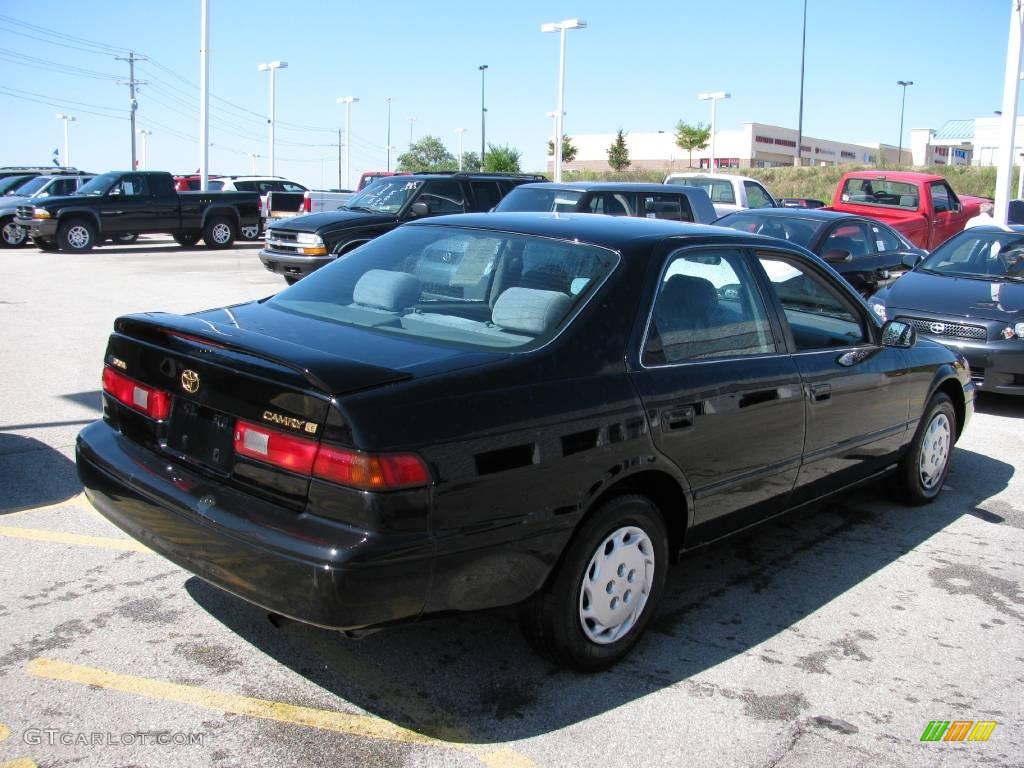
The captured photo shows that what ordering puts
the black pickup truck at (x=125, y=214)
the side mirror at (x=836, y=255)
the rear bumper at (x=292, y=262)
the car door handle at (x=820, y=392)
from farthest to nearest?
the black pickup truck at (x=125, y=214) → the rear bumper at (x=292, y=262) → the side mirror at (x=836, y=255) → the car door handle at (x=820, y=392)

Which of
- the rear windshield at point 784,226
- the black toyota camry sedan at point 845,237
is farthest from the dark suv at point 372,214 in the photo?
the rear windshield at point 784,226

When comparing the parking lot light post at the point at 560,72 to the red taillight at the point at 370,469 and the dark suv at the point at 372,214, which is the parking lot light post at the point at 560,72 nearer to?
the dark suv at the point at 372,214

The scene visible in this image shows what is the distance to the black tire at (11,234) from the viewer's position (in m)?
23.2

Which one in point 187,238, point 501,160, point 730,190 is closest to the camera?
point 730,190

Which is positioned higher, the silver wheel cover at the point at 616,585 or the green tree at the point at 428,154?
the green tree at the point at 428,154

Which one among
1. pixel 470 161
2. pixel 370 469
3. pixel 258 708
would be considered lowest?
pixel 258 708

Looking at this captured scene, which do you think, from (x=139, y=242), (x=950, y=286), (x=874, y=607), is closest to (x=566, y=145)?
(x=139, y=242)

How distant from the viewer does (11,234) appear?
23.3 m

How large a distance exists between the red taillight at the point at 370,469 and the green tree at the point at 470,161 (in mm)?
70704

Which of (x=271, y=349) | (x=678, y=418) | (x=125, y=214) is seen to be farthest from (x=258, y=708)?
(x=125, y=214)

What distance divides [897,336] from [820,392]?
879mm

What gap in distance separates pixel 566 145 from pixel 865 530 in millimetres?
72704

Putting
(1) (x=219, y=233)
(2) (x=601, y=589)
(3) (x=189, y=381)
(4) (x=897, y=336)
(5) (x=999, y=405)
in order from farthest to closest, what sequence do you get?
1. (1) (x=219, y=233)
2. (5) (x=999, y=405)
3. (4) (x=897, y=336)
4. (2) (x=601, y=589)
5. (3) (x=189, y=381)

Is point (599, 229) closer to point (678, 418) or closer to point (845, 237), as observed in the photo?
point (678, 418)
